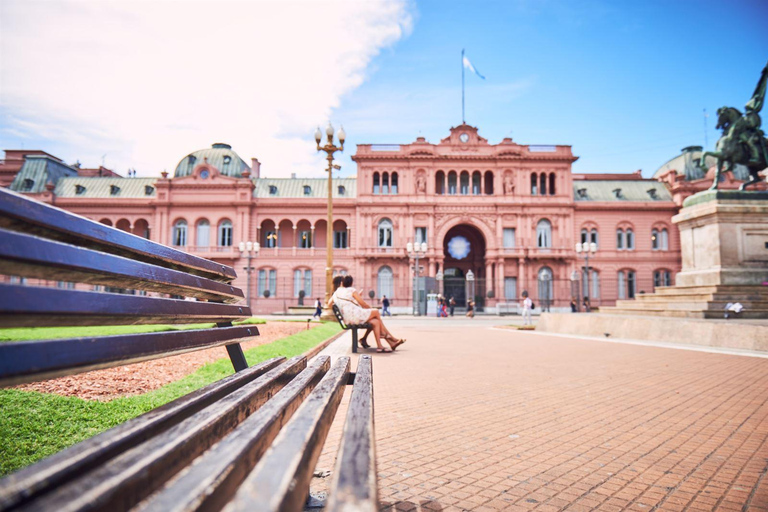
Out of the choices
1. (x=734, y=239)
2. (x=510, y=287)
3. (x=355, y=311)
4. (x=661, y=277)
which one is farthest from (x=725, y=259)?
(x=661, y=277)

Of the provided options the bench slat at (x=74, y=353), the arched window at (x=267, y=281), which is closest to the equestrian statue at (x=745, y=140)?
the bench slat at (x=74, y=353)

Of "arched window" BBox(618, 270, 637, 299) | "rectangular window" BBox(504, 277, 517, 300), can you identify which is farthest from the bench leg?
"arched window" BBox(618, 270, 637, 299)

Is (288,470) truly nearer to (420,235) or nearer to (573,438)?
(573,438)

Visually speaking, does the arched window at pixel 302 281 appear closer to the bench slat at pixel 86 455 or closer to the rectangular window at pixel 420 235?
the rectangular window at pixel 420 235

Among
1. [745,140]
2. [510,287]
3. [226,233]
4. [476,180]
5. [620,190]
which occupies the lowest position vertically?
[510,287]

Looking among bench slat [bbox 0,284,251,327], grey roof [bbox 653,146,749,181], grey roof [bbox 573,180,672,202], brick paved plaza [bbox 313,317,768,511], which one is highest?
grey roof [bbox 653,146,749,181]

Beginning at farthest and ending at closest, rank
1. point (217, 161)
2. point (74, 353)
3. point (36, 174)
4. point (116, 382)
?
point (217, 161) → point (36, 174) → point (116, 382) → point (74, 353)

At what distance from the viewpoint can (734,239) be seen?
11977mm

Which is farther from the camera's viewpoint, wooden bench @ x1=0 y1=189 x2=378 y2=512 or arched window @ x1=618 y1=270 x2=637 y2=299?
arched window @ x1=618 y1=270 x2=637 y2=299

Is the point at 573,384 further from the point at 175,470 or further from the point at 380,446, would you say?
the point at 175,470

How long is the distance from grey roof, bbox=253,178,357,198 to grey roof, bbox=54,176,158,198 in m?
9.34

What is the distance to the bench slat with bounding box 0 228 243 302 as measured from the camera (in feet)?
3.65

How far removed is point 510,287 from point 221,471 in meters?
38.7

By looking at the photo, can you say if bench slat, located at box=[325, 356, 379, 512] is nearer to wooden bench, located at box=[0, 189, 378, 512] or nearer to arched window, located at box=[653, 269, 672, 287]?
wooden bench, located at box=[0, 189, 378, 512]
